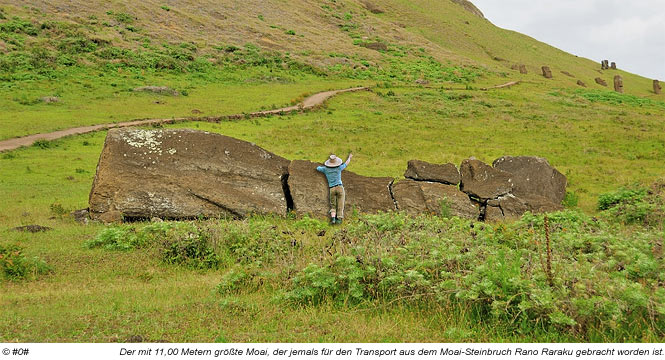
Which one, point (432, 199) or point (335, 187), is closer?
point (335, 187)

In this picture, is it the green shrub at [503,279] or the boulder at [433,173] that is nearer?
the green shrub at [503,279]

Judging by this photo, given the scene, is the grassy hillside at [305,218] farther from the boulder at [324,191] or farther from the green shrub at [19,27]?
the boulder at [324,191]

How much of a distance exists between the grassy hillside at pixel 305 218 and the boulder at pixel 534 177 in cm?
102

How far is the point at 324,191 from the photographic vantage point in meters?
17.0

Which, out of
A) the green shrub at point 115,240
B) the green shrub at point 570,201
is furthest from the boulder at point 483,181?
the green shrub at point 115,240

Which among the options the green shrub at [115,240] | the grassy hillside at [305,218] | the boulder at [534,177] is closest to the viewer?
the grassy hillside at [305,218]

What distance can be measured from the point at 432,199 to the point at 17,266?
11.7m

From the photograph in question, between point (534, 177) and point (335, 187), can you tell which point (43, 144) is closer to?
point (335, 187)

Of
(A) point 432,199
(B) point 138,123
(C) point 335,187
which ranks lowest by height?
(A) point 432,199

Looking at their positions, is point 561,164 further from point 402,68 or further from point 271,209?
point 402,68

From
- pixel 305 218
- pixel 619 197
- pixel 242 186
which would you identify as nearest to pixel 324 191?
pixel 305 218

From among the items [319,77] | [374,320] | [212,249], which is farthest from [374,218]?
[319,77]

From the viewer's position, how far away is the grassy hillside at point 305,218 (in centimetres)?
719

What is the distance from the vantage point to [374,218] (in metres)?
13.4
